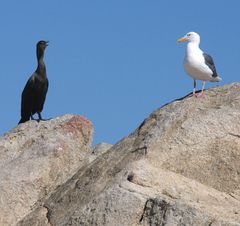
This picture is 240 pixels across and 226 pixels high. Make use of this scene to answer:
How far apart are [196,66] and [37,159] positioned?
12.1 ft

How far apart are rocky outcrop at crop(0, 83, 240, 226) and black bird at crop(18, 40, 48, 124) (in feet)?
21.2

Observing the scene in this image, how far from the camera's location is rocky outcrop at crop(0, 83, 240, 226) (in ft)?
34.4

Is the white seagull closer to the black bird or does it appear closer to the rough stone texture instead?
the rough stone texture

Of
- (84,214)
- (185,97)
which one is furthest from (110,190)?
(185,97)

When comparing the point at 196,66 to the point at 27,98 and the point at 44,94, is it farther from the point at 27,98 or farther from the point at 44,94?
the point at 27,98

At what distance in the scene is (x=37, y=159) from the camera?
14.7 m

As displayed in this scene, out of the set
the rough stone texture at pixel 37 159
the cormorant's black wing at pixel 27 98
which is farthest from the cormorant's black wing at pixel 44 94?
the rough stone texture at pixel 37 159

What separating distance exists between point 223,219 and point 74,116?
6.89 metres

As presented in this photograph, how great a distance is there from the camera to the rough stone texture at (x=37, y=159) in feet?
45.9

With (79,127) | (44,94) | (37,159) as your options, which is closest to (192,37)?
(79,127)

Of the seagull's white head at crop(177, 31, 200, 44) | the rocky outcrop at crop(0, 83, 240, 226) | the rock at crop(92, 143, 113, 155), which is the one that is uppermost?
the seagull's white head at crop(177, 31, 200, 44)

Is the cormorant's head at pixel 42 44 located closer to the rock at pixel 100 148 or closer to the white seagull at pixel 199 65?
the rock at pixel 100 148

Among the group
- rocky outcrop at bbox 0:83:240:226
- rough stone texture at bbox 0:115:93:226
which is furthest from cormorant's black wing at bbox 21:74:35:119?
rocky outcrop at bbox 0:83:240:226

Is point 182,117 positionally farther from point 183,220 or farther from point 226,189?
point 183,220
